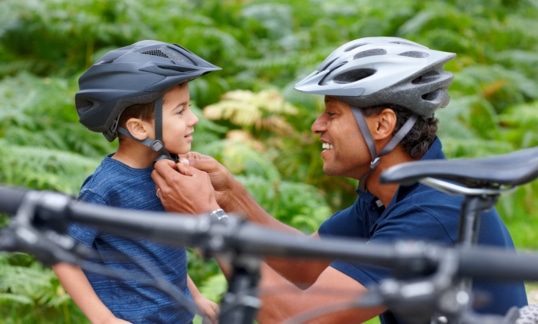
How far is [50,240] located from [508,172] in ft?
3.24

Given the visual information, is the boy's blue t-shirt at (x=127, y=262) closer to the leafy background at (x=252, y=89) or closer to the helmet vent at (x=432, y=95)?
the leafy background at (x=252, y=89)

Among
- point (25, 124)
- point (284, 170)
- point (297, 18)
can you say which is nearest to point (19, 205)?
point (25, 124)

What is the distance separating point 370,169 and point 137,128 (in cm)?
Result: 98

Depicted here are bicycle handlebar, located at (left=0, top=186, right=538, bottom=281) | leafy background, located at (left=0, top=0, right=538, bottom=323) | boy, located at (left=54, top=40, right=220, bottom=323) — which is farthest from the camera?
leafy background, located at (left=0, top=0, right=538, bottom=323)

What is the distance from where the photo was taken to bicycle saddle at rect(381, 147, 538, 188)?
1.60 meters

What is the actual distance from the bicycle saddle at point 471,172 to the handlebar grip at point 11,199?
2.38 ft

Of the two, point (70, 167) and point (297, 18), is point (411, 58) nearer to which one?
point (70, 167)

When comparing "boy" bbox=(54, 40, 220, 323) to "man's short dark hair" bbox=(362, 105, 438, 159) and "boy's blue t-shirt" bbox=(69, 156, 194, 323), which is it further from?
"man's short dark hair" bbox=(362, 105, 438, 159)

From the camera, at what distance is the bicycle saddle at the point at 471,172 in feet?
5.26

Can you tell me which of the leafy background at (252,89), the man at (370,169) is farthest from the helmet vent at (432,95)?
the leafy background at (252,89)

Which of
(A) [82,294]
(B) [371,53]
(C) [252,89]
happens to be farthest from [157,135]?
(C) [252,89]

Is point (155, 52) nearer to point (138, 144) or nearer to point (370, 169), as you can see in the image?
point (138, 144)

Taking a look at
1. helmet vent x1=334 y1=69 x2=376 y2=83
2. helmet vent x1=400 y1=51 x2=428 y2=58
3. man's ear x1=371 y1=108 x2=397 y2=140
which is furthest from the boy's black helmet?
helmet vent x1=400 y1=51 x2=428 y2=58

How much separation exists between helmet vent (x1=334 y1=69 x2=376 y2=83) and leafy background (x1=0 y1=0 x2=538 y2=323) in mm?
1219
